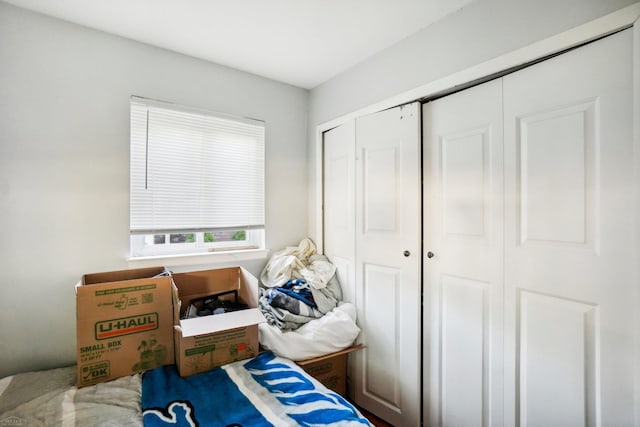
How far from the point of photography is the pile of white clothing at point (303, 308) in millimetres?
1887

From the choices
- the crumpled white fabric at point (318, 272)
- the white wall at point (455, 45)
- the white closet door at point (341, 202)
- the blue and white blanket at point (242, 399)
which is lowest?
→ the blue and white blanket at point (242, 399)

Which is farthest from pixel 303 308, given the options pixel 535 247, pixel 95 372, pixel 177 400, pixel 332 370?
pixel 535 247

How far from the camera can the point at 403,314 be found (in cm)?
194

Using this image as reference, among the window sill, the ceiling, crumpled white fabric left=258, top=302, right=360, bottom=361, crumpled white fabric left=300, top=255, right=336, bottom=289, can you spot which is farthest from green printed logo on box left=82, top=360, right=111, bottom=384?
the ceiling

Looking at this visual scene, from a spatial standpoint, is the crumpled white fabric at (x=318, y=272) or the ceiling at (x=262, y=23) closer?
the ceiling at (x=262, y=23)

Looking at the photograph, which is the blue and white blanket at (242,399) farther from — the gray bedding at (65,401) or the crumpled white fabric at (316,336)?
the crumpled white fabric at (316,336)

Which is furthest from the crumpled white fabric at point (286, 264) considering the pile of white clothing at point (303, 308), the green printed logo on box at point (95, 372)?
the green printed logo on box at point (95, 372)

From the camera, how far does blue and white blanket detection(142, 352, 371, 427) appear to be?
1.24m

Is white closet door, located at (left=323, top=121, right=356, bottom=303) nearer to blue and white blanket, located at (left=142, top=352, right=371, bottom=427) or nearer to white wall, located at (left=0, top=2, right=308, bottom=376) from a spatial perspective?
blue and white blanket, located at (left=142, top=352, right=371, bottom=427)

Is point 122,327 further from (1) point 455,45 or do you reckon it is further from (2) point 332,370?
(1) point 455,45

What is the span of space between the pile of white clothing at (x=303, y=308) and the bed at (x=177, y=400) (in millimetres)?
276

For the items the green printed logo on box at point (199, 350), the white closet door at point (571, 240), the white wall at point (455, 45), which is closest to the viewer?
the white closet door at point (571, 240)

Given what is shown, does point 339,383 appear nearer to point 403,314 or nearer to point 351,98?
point 403,314

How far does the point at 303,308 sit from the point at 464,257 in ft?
3.49
